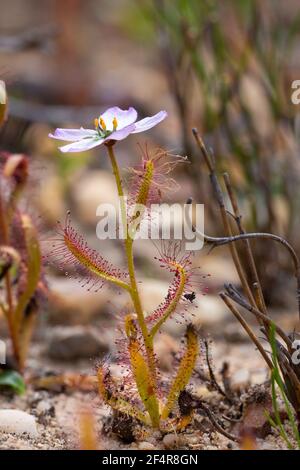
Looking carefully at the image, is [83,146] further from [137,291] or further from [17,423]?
[17,423]

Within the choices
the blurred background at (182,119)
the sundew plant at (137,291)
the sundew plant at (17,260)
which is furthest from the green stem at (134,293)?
the sundew plant at (17,260)

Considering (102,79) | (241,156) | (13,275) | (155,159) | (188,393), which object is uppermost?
(102,79)

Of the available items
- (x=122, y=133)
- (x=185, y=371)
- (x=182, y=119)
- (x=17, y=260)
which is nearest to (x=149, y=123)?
(x=122, y=133)

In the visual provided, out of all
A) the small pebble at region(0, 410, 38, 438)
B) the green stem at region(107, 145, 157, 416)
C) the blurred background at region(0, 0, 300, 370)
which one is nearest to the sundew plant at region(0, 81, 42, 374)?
the blurred background at region(0, 0, 300, 370)

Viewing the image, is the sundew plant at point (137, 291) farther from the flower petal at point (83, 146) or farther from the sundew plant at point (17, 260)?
the sundew plant at point (17, 260)

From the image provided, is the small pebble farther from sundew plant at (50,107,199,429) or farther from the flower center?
the flower center

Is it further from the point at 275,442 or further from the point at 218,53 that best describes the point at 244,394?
the point at 218,53
